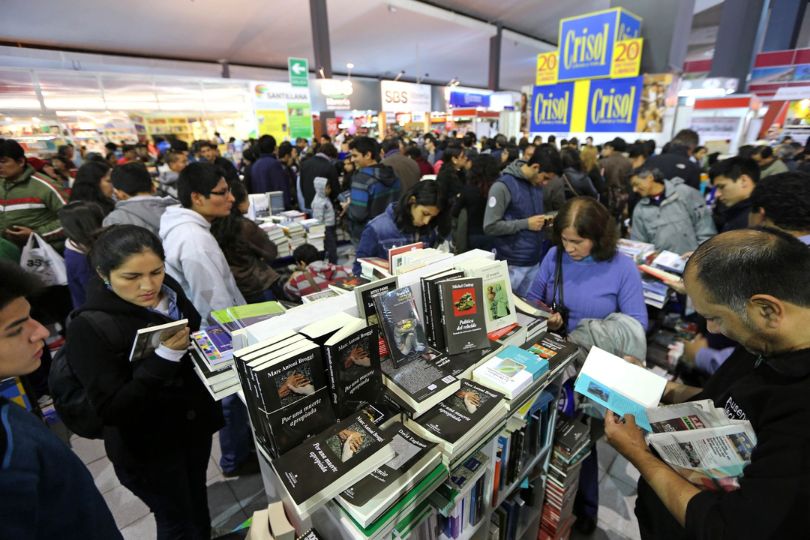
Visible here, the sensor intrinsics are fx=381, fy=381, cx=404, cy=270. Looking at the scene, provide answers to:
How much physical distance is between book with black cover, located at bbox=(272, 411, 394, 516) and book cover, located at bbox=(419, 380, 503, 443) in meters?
0.16

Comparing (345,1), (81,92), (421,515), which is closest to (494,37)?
(345,1)

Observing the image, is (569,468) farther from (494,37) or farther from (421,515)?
(494,37)

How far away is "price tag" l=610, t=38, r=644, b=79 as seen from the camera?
7.84 metres

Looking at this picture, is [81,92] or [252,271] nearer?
[252,271]

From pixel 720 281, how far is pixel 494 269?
2.42ft

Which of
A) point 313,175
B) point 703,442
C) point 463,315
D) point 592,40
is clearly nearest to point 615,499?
point 703,442

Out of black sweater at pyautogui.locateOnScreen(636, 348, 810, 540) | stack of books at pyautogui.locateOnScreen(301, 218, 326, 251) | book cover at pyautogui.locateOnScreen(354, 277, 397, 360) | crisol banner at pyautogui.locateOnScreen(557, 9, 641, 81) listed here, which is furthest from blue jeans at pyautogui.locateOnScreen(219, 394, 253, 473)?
crisol banner at pyautogui.locateOnScreen(557, 9, 641, 81)

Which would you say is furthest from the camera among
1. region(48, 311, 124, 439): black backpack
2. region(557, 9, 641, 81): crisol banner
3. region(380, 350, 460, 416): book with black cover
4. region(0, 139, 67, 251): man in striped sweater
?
region(557, 9, 641, 81): crisol banner

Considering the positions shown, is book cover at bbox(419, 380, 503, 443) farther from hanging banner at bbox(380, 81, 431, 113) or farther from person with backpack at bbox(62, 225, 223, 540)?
hanging banner at bbox(380, 81, 431, 113)

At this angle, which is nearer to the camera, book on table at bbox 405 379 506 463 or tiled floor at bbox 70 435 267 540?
book on table at bbox 405 379 506 463

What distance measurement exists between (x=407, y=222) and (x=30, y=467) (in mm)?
2145

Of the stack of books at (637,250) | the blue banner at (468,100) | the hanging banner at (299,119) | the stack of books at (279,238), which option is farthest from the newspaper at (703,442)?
the blue banner at (468,100)

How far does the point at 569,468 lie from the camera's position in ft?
5.81

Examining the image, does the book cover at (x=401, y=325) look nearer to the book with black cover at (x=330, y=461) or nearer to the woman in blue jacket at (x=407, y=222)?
the book with black cover at (x=330, y=461)
